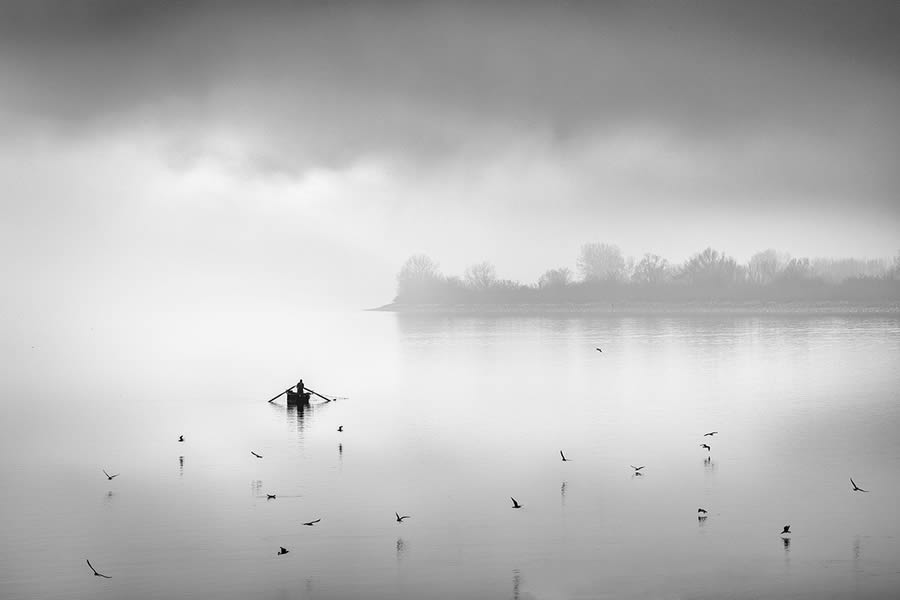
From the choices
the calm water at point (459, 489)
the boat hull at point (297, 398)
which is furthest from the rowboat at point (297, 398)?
the calm water at point (459, 489)

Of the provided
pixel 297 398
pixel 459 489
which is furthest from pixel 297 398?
pixel 459 489

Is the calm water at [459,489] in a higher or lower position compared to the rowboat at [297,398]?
lower

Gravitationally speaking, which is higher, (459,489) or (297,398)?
(297,398)

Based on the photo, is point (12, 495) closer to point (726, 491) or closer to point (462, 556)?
point (462, 556)

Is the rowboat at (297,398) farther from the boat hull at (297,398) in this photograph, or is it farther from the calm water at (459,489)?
the calm water at (459,489)

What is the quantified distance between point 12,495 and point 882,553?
26.3m

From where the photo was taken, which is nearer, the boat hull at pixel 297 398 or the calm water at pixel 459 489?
the calm water at pixel 459 489

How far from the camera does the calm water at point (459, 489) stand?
64.6ft

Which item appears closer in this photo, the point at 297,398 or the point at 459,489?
the point at 459,489

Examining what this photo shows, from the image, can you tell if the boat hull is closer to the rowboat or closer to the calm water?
the rowboat

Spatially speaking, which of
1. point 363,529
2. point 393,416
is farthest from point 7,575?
point 393,416

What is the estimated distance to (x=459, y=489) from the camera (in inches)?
1125

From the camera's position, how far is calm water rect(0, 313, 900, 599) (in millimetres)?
19688

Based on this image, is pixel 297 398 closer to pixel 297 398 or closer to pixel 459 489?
pixel 297 398
